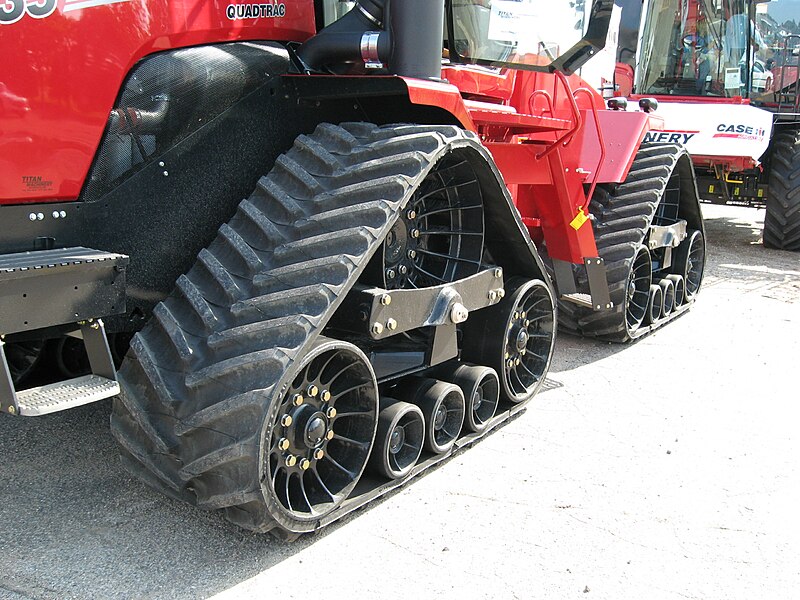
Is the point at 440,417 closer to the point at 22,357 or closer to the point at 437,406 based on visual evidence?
the point at 437,406

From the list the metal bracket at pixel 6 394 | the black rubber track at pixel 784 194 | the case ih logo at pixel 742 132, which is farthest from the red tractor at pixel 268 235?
the black rubber track at pixel 784 194

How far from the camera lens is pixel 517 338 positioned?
4098mm

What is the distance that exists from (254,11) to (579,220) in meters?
2.36

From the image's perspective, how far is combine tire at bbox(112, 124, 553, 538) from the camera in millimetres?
2623

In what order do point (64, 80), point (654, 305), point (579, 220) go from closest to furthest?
1. point (64, 80)
2. point (579, 220)
3. point (654, 305)

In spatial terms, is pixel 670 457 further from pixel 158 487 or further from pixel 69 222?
pixel 69 222

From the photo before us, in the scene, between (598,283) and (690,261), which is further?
(690,261)

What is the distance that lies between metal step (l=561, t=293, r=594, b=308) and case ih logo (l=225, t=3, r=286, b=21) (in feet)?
8.72

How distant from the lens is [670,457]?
387 centimetres

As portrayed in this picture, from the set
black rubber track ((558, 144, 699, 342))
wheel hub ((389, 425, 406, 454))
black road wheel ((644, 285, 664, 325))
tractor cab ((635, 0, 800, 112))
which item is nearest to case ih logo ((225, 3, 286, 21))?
wheel hub ((389, 425, 406, 454))

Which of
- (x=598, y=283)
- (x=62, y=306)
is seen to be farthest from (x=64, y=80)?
(x=598, y=283)

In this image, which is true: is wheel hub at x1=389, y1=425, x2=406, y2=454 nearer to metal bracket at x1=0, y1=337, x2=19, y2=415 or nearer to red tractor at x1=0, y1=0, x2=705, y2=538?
red tractor at x1=0, y1=0, x2=705, y2=538

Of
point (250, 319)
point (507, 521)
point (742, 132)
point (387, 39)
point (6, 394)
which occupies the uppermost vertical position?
point (387, 39)

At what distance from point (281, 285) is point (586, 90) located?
10.5ft
